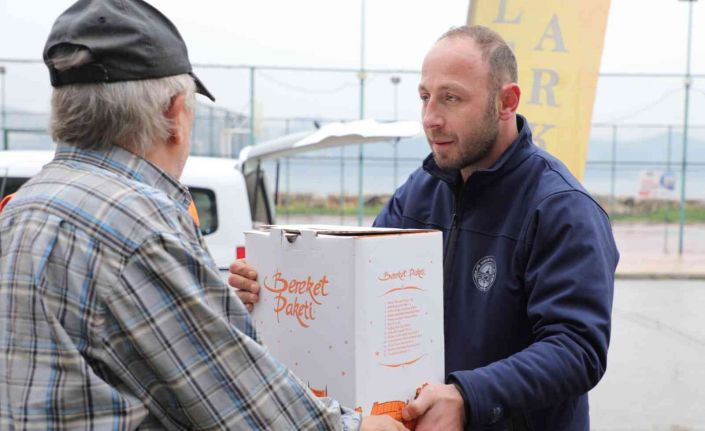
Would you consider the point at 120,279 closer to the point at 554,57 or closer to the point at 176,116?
the point at 176,116

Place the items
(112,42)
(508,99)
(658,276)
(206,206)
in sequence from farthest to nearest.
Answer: (658,276), (206,206), (508,99), (112,42)

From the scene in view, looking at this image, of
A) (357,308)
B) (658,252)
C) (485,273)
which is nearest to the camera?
(357,308)

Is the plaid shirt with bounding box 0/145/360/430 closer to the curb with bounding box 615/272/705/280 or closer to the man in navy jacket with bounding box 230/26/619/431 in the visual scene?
the man in navy jacket with bounding box 230/26/619/431

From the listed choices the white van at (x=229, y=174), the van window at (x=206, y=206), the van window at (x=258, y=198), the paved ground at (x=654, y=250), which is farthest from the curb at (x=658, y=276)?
the van window at (x=206, y=206)

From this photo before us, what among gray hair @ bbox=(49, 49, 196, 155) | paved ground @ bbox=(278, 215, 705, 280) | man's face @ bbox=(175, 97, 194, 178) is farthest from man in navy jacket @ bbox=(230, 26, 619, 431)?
paved ground @ bbox=(278, 215, 705, 280)

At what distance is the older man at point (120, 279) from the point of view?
1282 millimetres

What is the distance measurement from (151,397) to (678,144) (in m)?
19.5

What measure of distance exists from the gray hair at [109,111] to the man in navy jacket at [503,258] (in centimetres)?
82

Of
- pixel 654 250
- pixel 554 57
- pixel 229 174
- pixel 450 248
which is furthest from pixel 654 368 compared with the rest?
pixel 654 250

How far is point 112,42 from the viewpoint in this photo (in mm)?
1399

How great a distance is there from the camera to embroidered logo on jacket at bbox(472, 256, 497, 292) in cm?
204

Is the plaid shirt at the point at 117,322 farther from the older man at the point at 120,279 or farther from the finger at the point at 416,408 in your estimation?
the finger at the point at 416,408

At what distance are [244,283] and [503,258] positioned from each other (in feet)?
2.09

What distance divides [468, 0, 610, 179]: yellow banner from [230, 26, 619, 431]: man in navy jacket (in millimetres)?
2581
